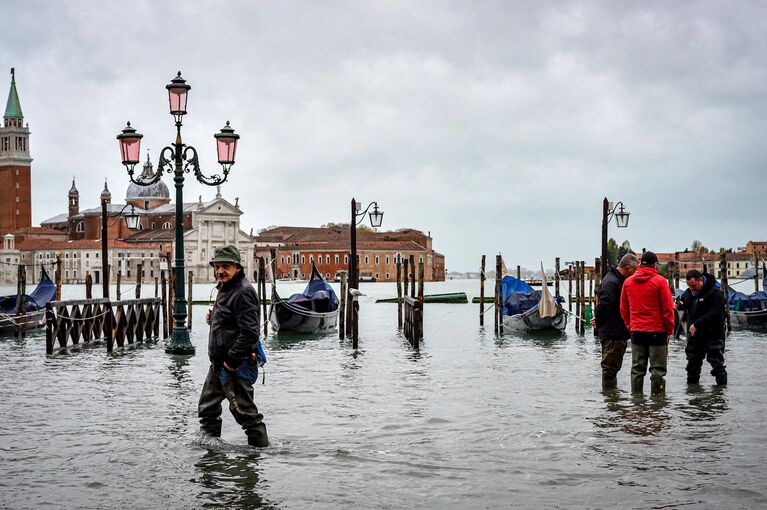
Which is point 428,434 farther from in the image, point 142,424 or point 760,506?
point 760,506

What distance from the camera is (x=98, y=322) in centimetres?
1898

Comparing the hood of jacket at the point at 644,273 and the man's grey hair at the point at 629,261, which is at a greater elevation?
the man's grey hair at the point at 629,261

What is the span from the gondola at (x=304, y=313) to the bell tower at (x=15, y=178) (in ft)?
315

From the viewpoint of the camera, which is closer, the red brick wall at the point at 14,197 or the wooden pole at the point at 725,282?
the wooden pole at the point at 725,282

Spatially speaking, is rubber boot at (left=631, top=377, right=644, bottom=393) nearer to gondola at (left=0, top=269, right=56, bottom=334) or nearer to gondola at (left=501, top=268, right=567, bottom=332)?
gondola at (left=501, top=268, right=567, bottom=332)

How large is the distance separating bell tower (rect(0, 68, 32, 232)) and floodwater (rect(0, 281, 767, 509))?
106039mm

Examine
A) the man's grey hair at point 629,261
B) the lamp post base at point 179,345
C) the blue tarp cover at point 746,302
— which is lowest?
the lamp post base at point 179,345

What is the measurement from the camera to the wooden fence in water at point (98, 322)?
16.4m

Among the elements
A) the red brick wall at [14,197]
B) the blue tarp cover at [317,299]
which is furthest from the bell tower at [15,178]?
the blue tarp cover at [317,299]

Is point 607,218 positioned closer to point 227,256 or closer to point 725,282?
point 725,282

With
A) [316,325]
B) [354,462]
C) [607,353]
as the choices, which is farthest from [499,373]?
[316,325]

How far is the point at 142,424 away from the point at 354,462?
2.44m

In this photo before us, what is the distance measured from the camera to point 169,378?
12.3 metres

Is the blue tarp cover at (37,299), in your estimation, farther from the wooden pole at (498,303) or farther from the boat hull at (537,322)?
the boat hull at (537,322)
